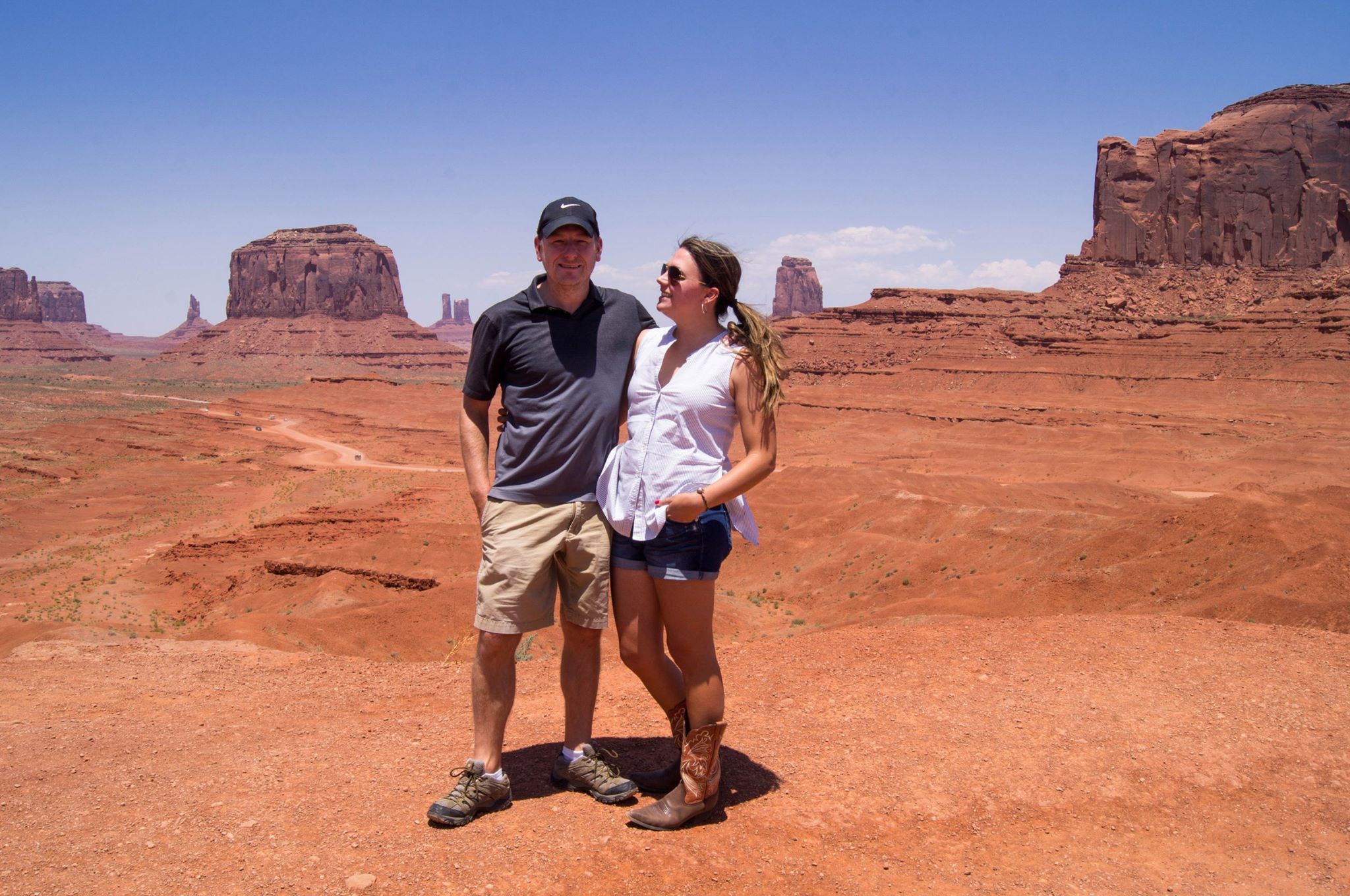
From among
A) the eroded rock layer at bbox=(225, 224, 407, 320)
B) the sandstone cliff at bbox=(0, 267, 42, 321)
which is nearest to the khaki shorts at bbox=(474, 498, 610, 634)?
the eroded rock layer at bbox=(225, 224, 407, 320)

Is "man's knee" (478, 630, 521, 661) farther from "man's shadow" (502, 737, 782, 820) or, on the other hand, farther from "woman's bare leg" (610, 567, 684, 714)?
"man's shadow" (502, 737, 782, 820)

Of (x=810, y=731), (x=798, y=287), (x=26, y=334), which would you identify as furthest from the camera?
(x=798, y=287)

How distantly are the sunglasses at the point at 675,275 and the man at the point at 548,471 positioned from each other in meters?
0.38

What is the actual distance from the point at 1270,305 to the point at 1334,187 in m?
18.8

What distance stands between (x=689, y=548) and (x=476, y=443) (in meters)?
1.18

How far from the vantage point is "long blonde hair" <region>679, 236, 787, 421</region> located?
370 centimetres

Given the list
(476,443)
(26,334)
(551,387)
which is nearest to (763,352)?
(551,387)

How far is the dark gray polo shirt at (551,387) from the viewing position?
3.95 m

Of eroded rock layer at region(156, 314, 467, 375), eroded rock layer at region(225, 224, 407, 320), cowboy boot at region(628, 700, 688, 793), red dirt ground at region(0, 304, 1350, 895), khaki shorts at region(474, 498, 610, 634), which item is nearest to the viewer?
red dirt ground at region(0, 304, 1350, 895)

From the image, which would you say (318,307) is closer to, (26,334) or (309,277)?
(309,277)

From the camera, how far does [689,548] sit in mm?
3688

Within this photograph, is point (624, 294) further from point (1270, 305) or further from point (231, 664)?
point (1270, 305)

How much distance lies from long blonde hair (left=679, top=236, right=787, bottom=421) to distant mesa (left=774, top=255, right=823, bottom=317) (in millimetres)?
155043

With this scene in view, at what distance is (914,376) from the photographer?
63062 millimetres
